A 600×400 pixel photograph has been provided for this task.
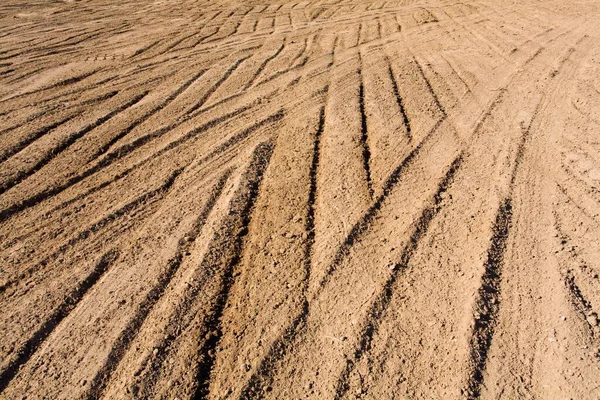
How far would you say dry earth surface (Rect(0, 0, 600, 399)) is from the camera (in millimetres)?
2820

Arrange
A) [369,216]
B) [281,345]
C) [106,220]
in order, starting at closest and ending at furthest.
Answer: [281,345]
[369,216]
[106,220]

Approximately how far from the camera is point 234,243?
3.78 m

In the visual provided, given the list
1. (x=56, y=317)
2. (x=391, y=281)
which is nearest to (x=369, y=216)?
(x=391, y=281)

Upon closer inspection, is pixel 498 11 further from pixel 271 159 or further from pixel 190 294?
pixel 190 294

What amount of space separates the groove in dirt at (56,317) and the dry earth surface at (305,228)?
2 cm

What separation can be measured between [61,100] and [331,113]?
396cm

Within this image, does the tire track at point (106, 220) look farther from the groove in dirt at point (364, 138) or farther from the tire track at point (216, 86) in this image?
the groove in dirt at point (364, 138)

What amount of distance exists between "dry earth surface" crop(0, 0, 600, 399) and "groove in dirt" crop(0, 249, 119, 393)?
0.05ft

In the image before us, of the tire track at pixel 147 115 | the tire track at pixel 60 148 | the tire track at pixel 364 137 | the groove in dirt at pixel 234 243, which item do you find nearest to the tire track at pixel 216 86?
the tire track at pixel 147 115

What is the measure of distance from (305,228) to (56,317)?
2.02 metres

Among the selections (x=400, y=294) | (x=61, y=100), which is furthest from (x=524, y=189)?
(x=61, y=100)

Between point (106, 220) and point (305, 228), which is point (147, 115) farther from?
point (305, 228)

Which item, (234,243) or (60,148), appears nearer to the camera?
(234,243)

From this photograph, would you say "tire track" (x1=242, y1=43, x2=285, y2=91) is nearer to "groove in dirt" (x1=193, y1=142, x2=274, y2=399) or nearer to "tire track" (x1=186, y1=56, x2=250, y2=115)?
"tire track" (x1=186, y1=56, x2=250, y2=115)
